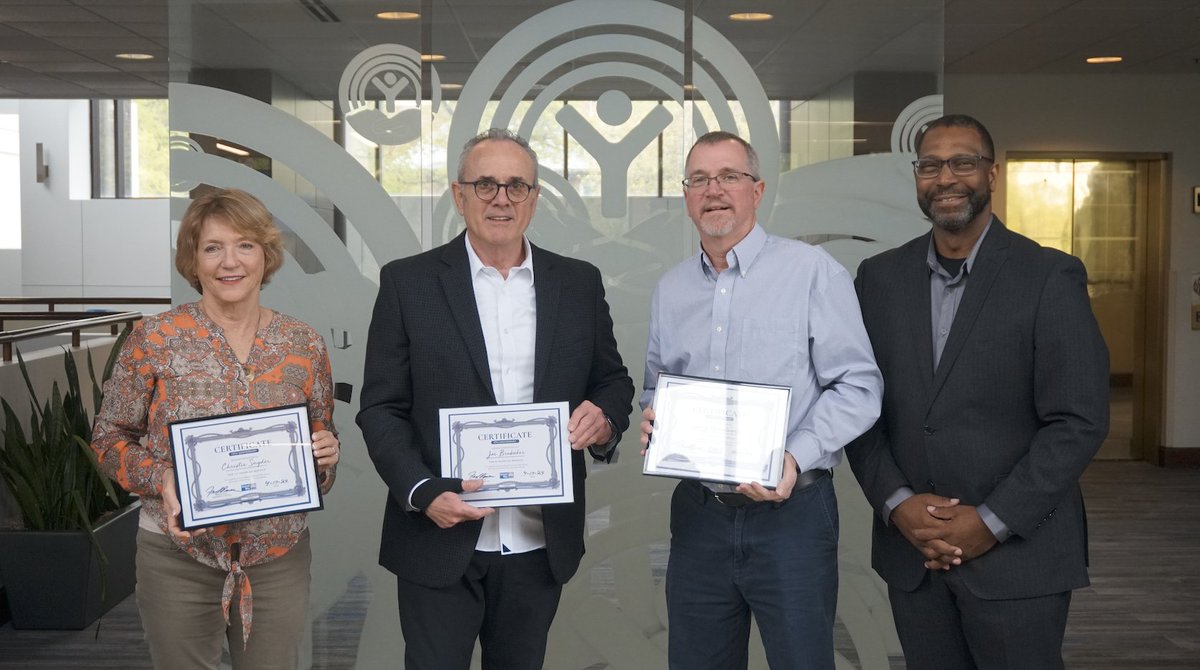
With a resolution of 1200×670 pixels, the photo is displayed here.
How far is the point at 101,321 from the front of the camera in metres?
6.42

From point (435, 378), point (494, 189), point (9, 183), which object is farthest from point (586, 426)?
point (9, 183)

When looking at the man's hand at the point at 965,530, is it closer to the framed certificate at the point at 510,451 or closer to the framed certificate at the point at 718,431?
the framed certificate at the point at 718,431

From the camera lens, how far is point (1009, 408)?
2324 millimetres

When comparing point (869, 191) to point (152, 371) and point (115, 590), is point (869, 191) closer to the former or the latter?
point (152, 371)

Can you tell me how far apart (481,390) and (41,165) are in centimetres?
1487

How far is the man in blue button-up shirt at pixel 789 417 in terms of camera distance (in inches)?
93.6

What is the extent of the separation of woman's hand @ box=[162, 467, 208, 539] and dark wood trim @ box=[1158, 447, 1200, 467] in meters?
9.01

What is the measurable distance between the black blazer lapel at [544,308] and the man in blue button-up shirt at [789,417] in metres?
0.27

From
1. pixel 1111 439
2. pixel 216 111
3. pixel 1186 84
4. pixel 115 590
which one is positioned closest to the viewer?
pixel 216 111

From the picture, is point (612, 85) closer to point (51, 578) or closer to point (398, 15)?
point (398, 15)

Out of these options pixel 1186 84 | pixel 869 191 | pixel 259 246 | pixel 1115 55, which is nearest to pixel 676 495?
pixel 259 246

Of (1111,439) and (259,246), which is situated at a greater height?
(259,246)

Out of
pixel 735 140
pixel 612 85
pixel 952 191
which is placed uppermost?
pixel 612 85

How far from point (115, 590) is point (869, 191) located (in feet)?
13.3
